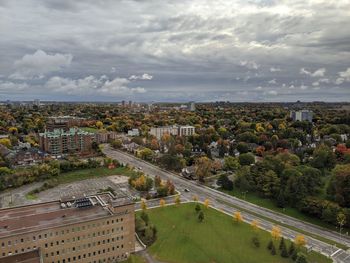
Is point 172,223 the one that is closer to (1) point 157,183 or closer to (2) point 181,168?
(1) point 157,183

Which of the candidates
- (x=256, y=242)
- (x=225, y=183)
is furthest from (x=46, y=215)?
(x=225, y=183)

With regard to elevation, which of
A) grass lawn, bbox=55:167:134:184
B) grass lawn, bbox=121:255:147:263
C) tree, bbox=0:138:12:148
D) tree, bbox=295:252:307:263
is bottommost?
grass lawn, bbox=121:255:147:263

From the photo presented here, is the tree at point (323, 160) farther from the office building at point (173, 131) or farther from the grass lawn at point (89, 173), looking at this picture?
the office building at point (173, 131)

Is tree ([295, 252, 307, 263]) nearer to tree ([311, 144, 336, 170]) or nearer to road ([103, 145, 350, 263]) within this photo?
road ([103, 145, 350, 263])

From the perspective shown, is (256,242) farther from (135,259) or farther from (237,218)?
(135,259)

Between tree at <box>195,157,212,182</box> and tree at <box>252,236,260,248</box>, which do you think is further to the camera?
tree at <box>195,157,212,182</box>

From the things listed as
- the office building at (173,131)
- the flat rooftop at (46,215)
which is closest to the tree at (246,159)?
the flat rooftop at (46,215)

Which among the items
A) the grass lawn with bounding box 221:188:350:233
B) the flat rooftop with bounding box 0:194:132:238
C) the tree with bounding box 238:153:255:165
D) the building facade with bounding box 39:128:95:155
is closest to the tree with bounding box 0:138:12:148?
the building facade with bounding box 39:128:95:155

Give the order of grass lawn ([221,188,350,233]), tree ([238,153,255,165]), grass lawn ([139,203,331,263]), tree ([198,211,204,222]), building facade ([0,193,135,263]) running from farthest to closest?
tree ([238,153,255,165]), grass lawn ([221,188,350,233]), tree ([198,211,204,222]), grass lawn ([139,203,331,263]), building facade ([0,193,135,263])
